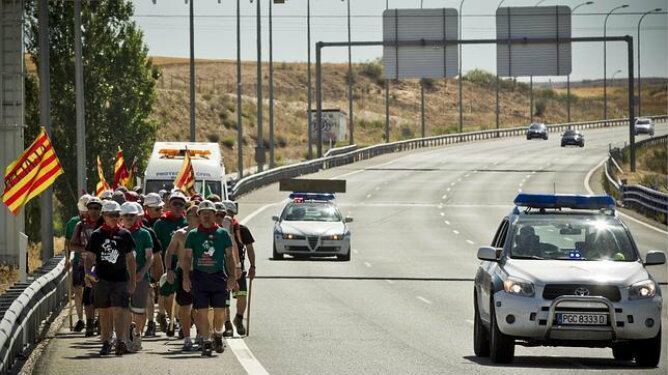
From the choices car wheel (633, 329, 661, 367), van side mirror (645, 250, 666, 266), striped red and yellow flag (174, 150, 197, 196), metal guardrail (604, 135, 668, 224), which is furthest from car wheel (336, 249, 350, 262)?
car wheel (633, 329, 661, 367)

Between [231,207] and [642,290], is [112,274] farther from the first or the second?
[642,290]

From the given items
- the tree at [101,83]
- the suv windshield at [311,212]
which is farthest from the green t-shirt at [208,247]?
the tree at [101,83]

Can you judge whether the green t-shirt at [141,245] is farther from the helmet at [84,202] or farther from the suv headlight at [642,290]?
the suv headlight at [642,290]

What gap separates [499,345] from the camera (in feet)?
56.5

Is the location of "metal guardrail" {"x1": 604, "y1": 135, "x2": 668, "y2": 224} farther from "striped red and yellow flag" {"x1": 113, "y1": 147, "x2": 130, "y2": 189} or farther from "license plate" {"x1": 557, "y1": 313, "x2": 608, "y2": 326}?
"license plate" {"x1": 557, "y1": 313, "x2": 608, "y2": 326}

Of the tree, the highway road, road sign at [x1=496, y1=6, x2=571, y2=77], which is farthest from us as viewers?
road sign at [x1=496, y1=6, x2=571, y2=77]

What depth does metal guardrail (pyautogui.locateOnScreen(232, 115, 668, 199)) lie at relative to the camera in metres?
70.2

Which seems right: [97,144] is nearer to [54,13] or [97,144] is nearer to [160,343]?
[54,13]

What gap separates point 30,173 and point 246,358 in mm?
9195

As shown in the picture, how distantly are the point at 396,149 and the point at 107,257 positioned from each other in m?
93.4

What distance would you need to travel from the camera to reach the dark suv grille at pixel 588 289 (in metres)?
16.9

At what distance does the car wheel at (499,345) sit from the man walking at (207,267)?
2929 mm

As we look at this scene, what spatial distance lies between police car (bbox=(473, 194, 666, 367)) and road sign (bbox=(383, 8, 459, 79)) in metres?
→ 49.8

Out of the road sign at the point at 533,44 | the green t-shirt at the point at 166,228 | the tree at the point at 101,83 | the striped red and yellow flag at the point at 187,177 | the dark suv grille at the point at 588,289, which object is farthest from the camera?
the road sign at the point at 533,44
